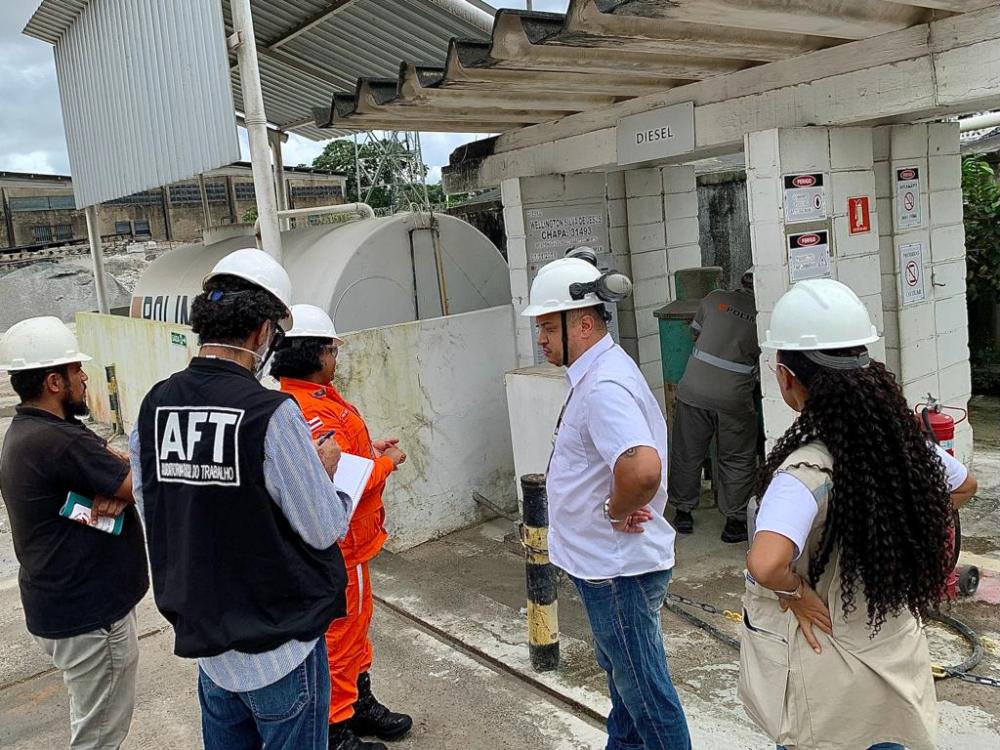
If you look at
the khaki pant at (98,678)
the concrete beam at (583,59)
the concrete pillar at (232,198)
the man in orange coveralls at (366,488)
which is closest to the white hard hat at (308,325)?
the man in orange coveralls at (366,488)

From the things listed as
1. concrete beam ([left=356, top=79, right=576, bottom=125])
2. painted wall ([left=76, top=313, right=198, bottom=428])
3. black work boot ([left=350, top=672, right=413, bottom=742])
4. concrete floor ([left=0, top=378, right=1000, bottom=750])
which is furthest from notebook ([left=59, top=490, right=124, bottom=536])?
painted wall ([left=76, top=313, right=198, bottom=428])

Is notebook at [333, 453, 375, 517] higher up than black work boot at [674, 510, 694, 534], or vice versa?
notebook at [333, 453, 375, 517]

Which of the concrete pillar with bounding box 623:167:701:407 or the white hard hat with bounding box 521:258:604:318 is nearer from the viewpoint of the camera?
the white hard hat with bounding box 521:258:604:318

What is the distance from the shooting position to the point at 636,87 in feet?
16.8

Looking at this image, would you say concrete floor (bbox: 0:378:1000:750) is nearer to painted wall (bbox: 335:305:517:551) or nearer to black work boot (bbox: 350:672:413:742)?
black work boot (bbox: 350:672:413:742)

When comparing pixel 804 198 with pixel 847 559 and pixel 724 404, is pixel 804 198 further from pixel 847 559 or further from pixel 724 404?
pixel 847 559

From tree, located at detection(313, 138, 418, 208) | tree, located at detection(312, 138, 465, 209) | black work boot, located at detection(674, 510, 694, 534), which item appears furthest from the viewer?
tree, located at detection(313, 138, 418, 208)

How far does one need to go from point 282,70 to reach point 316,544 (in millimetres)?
7076

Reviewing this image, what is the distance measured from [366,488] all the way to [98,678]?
1080 mm

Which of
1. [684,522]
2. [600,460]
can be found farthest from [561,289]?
[684,522]

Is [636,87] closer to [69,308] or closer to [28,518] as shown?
[28,518]

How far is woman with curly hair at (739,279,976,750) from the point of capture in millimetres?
1945

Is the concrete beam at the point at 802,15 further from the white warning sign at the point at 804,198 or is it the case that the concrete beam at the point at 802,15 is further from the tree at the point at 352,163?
the tree at the point at 352,163

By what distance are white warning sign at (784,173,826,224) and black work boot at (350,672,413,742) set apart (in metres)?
3.09
